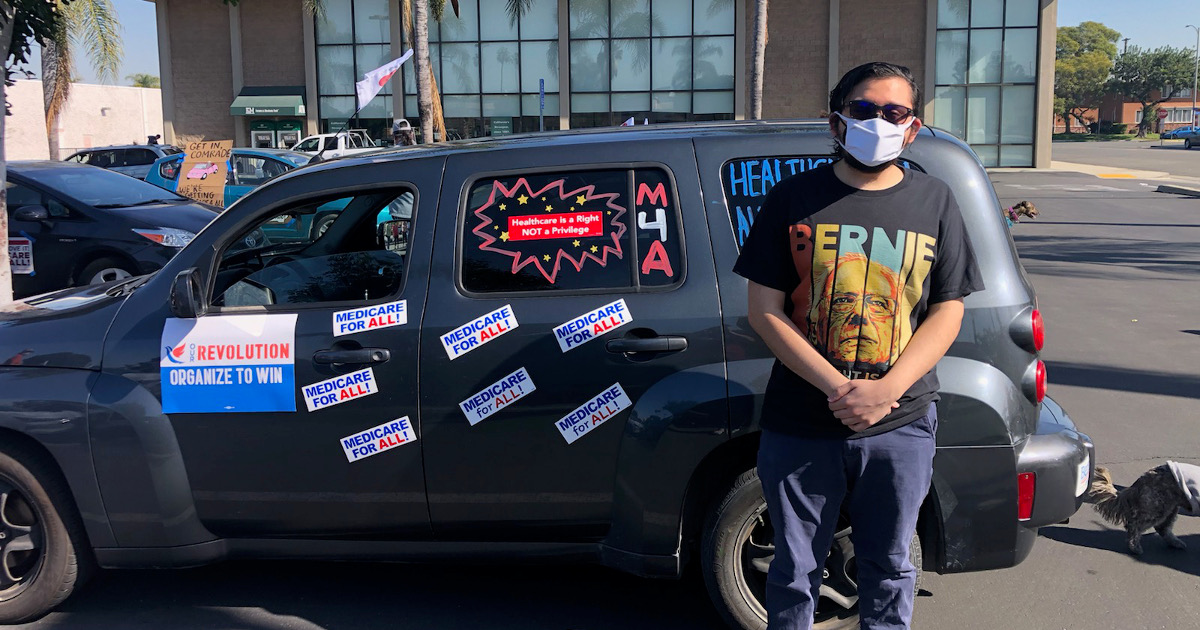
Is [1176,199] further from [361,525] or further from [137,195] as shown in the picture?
[361,525]

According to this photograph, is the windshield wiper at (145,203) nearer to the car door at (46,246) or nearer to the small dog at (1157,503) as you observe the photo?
the car door at (46,246)

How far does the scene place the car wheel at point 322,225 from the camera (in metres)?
4.50

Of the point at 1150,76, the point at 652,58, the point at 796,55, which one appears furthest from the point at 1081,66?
the point at 652,58

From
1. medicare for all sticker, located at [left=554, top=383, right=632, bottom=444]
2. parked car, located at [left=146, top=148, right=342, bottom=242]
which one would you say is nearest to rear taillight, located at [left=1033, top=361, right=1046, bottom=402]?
medicare for all sticker, located at [left=554, top=383, right=632, bottom=444]

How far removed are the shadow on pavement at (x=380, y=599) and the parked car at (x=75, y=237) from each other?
576 centimetres

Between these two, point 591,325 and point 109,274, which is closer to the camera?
point 591,325

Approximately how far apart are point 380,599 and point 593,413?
4.54ft

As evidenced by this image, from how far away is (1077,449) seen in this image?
3537 millimetres

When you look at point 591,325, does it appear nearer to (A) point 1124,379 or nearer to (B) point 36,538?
(B) point 36,538

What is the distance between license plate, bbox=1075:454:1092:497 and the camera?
11.6 ft

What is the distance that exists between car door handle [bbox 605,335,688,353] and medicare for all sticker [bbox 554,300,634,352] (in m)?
0.07

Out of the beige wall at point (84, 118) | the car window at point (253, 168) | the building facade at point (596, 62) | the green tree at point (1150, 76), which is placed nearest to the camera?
the car window at point (253, 168)

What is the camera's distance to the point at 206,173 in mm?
13758

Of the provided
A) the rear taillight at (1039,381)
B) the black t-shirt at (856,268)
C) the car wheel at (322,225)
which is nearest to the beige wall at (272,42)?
the car wheel at (322,225)
